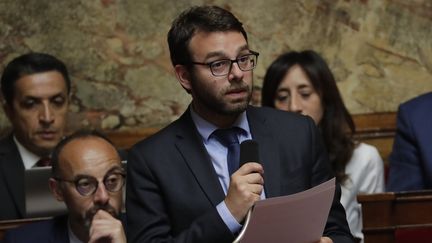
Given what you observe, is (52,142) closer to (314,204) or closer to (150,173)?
(150,173)

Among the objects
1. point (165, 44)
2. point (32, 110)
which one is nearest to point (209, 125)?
point (32, 110)

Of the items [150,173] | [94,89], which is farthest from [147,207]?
[94,89]

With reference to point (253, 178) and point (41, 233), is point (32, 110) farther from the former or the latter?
point (253, 178)

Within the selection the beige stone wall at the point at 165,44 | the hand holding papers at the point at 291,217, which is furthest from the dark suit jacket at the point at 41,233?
the beige stone wall at the point at 165,44

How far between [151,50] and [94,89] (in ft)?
1.27

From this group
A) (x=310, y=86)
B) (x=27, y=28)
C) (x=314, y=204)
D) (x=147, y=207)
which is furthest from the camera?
(x=27, y=28)

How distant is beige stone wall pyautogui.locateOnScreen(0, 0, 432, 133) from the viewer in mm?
5305

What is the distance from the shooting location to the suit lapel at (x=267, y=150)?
284 cm

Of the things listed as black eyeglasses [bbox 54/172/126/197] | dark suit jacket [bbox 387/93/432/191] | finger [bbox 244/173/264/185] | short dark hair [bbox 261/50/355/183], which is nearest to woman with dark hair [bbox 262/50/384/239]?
short dark hair [bbox 261/50/355/183]

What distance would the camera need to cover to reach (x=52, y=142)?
4.60 meters

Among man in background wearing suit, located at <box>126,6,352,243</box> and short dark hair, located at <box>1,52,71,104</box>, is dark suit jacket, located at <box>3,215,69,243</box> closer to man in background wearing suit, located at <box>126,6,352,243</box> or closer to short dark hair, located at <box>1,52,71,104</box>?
man in background wearing suit, located at <box>126,6,352,243</box>

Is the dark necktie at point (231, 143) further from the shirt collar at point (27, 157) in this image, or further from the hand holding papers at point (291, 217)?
the shirt collar at point (27, 157)

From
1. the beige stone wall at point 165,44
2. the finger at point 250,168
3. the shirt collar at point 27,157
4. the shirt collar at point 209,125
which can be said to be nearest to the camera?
the finger at point 250,168

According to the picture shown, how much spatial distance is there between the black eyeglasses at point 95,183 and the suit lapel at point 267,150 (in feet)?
2.60
